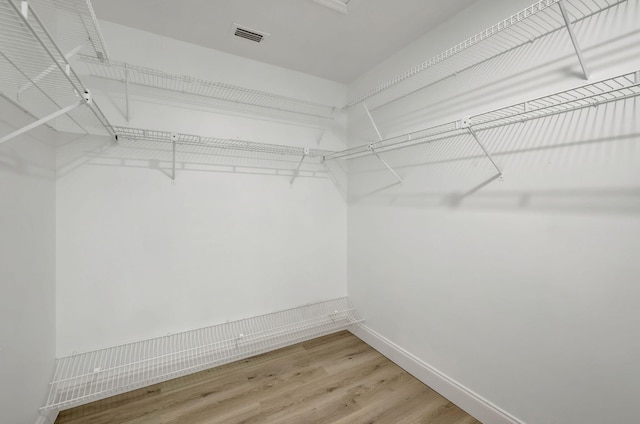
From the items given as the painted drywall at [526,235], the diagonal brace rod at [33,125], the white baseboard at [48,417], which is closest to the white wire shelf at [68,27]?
the diagonal brace rod at [33,125]

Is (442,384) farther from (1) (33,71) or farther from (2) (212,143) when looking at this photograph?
(1) (33,71)

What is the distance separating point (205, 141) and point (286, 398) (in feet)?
6.15

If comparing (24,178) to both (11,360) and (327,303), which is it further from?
(327,303)

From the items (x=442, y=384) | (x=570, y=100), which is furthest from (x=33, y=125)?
(x=442, y=384)

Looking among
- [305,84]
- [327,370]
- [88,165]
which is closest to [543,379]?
[327,370]

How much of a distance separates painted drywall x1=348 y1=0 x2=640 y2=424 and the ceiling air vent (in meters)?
1.06

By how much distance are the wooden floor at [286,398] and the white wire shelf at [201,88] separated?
2042mm

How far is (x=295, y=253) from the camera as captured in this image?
2.48 m

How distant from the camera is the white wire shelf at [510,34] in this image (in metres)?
1.09

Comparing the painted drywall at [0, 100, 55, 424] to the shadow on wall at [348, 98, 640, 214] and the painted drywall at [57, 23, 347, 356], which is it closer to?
the painted drywall at [57, 23, 347, 356]

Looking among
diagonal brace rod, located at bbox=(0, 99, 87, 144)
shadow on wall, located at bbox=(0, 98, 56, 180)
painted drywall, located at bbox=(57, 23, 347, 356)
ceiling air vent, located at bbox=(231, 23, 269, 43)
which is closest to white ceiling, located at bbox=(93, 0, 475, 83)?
ceiling air vent, located at bbox=(231, 23, 269, 43)

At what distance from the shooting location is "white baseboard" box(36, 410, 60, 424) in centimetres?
140

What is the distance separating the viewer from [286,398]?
1728mm

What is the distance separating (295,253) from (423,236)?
1.15 meters
